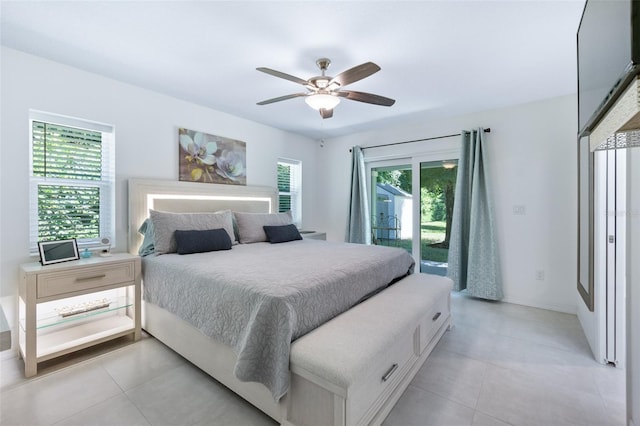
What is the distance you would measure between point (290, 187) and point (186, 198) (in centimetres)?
198

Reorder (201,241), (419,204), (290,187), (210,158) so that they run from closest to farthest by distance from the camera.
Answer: (201,241), (210,158), (419,204), (290,187)

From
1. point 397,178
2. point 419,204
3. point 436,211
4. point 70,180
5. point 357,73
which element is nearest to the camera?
point 357,73

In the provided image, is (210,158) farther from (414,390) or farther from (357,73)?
(414,390)

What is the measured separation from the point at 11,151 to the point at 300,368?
111 inches

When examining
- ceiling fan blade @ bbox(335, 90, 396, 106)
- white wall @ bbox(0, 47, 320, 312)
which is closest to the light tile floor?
white wall @ bbox(0, 47, 320, 312)

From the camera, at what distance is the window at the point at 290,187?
15.6ft

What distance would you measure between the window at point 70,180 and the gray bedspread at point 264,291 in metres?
0.75

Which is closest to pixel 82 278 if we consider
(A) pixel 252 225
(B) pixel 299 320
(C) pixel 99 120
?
(C) pixel 99 120

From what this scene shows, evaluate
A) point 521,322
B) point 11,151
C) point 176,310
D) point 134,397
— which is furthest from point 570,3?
point 11,151

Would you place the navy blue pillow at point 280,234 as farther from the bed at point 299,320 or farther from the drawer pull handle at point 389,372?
the drawer pull handle at point 389,372

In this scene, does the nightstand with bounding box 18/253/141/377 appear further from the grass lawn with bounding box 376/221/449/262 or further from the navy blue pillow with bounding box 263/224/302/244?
the grass lawn with bounding box 376/221/449/262

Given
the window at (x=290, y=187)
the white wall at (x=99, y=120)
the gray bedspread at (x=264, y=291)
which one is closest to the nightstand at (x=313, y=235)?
the window at (x=290, y=187)

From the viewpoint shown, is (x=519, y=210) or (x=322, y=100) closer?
(x=322, y=100)

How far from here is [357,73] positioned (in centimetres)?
205
